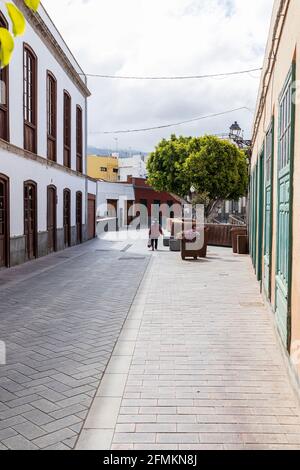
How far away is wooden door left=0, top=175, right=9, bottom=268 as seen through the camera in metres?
13.2

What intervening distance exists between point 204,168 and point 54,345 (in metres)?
24.0

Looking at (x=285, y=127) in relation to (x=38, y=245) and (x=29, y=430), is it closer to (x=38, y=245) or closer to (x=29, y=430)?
(x=29, y=430)

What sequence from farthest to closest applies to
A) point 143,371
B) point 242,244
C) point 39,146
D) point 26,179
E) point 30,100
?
point 242,244, point 39,146, point 30,100, point 26,179, point 143,371

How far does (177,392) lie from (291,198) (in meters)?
2.23

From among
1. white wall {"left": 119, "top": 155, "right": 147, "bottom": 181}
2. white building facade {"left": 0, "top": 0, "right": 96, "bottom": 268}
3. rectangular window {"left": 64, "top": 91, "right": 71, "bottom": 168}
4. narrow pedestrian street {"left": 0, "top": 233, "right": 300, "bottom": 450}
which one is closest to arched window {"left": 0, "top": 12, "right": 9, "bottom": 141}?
white building facade {"left": 0, "top": 0, "right": 96, "bottom": 268}

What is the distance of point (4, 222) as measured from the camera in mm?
13312

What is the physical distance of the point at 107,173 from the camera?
59531mm

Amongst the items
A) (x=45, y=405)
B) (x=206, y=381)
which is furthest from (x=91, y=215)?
(x=45, y=405)

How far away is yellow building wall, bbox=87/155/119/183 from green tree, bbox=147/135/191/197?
25.6 meters

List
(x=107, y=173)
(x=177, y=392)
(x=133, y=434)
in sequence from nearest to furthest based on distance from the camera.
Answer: (x=133, y=434) < (x=177, y=392) < (x=107, y=173)

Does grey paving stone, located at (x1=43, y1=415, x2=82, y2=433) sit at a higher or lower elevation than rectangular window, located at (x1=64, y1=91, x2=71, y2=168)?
lower

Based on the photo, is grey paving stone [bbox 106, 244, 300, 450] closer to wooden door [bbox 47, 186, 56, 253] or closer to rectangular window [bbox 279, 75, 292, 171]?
rectangular window [bbox 279, 75, 292, 171]

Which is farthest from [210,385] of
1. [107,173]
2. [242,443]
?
[107,173]
